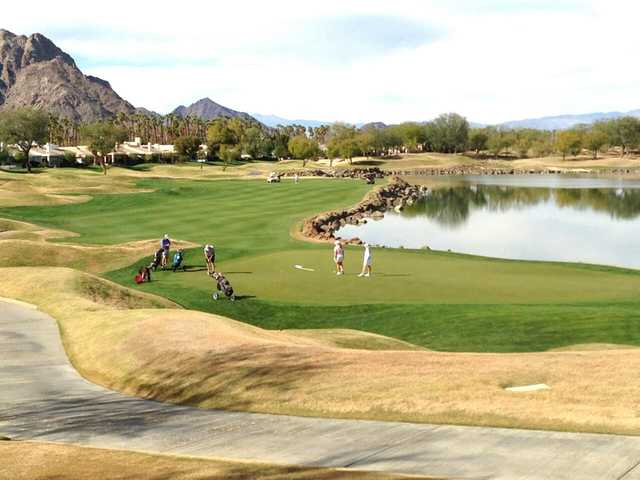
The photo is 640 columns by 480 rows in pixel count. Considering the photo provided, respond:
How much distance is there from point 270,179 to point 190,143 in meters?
69.8

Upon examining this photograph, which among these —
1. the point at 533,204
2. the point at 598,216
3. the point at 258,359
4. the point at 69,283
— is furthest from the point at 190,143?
the point at 258,359

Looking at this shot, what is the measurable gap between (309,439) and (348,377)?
3440 mm

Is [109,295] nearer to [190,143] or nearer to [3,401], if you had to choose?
[3,401]

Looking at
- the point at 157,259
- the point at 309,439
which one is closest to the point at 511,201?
the point at 157,259

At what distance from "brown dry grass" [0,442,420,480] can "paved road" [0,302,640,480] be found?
1.50 feet

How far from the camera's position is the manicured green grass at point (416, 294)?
25438 millimetres

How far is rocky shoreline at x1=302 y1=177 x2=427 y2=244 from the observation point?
60625 mm

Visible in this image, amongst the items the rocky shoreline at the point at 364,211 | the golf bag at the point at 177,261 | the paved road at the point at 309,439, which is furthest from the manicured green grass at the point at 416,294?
the paved road at the point at 309,439

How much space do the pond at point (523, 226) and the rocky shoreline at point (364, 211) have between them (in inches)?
66.0

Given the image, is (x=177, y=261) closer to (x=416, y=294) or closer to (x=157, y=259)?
(x=157, y=259)

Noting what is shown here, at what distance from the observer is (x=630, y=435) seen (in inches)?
459

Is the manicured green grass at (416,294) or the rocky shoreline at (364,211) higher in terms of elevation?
the rocky shoreline at (364,211)

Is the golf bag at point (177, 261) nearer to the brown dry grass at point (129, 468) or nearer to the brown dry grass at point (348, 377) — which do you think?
the brown dry grass at point (348, 377)

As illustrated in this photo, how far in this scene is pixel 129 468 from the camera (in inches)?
453
